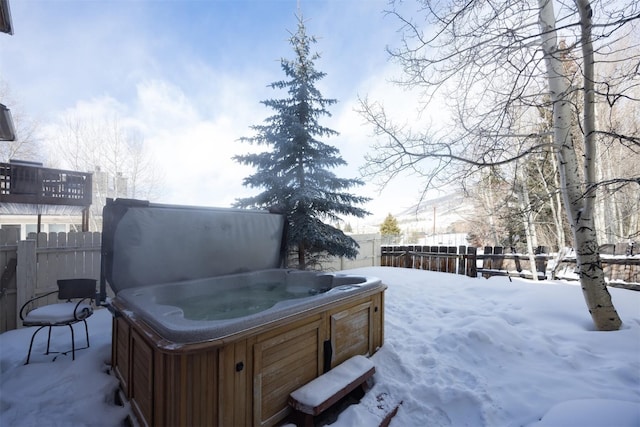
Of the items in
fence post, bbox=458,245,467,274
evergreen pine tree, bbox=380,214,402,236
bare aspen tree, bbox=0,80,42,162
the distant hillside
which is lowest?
fence post, bbox=458,245,467,274

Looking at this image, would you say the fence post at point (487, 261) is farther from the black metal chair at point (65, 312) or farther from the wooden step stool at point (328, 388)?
the black metal chair at point (65, 312)

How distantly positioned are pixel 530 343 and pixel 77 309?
15.3 feet

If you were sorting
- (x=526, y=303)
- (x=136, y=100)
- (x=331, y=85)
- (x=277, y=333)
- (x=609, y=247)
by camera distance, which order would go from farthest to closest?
1. (x=136, y=100)
2. (x=331, y=85)
3. (x=609, y=247)
4. (x=526, y=303)
5. (x=277, y=333)

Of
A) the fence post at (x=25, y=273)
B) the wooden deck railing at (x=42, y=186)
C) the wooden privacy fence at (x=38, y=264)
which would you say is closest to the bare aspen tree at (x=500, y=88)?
the wooden privacy fence at (x=38, y=264)

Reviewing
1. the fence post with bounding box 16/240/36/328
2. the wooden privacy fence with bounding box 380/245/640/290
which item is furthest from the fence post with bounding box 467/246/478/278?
the fence post with bounding box 16/240/36/328

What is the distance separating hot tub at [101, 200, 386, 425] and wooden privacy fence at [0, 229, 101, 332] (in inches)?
71.0

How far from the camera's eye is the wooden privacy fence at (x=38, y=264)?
3449mm

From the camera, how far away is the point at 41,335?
3225mm

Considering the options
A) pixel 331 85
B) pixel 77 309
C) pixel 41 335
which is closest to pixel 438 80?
pixel 331 85

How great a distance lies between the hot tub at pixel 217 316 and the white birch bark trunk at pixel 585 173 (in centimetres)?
235

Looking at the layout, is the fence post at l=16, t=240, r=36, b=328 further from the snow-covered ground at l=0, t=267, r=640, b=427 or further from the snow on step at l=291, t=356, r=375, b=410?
the snow on step at l=291, t=356, r=375, b=410

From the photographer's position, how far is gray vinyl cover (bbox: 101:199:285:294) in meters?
2.72

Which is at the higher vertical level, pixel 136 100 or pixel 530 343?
pixel 136 100

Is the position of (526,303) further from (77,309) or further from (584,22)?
(77,309)
